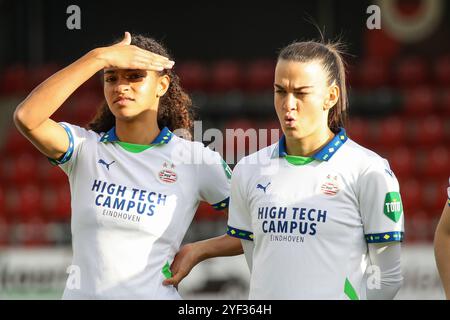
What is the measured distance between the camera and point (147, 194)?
137 inches

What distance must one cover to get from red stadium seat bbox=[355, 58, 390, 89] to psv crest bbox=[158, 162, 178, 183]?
827 centimetres

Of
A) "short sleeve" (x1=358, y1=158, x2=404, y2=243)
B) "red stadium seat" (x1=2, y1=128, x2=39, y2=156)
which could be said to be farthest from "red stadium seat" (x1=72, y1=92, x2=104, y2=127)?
"short sleeve" (x1=358, y1=158, x2=404, y2=243)

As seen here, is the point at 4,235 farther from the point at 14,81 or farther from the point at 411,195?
the point at 411,195

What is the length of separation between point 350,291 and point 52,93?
1.26m

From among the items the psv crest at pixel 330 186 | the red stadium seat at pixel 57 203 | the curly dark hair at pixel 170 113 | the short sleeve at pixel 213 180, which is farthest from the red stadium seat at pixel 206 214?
the psv crest at pixel 330 186

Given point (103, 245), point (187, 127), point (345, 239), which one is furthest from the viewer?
point (187, 127)

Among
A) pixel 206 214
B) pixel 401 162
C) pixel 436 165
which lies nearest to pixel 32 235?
pixel 206 214

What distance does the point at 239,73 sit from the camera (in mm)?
11977

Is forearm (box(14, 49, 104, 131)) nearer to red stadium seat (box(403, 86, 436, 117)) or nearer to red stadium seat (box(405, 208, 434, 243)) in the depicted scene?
red stadium seat (box(405, 208, 434, 243))

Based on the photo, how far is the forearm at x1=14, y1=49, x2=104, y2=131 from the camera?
328 cm
